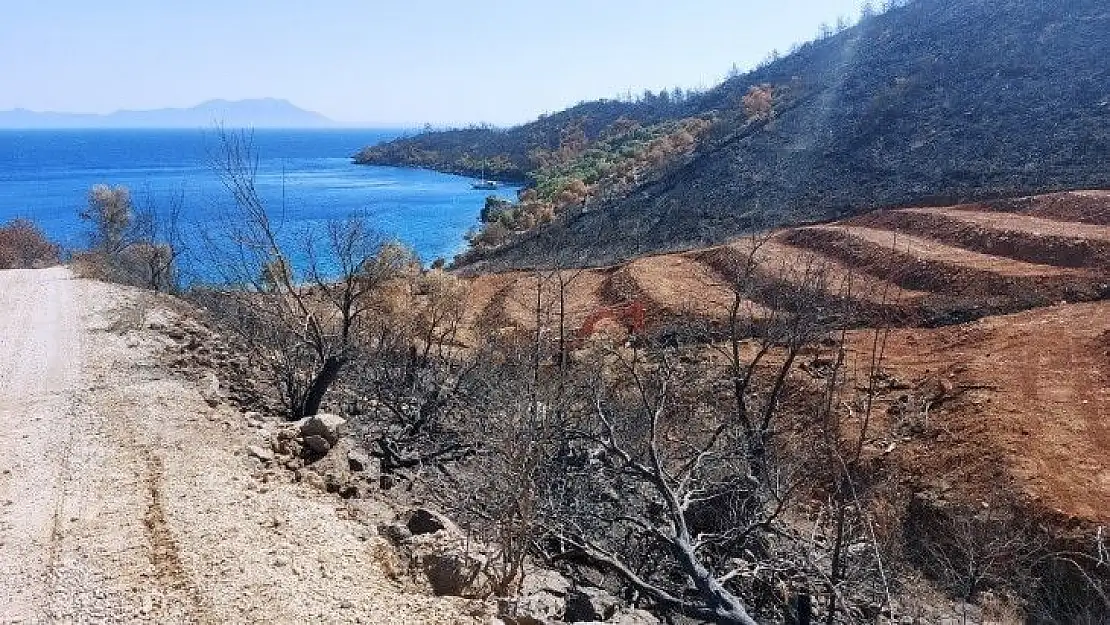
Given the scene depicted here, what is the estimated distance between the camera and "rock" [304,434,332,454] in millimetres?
9742

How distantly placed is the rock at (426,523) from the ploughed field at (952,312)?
11.7 feet

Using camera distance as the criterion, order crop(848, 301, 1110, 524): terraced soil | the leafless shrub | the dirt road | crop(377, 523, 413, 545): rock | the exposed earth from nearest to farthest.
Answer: the dirt road
the exposed earth
crop(377, 523, 413, 545): rock
crop(848, 301, 1110, 524): terraced soil
the leafless shrub

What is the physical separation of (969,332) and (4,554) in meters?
20.0

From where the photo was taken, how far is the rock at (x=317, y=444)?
32.0 ft

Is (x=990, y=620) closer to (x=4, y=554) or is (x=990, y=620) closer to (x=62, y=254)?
(x=4, y=554)

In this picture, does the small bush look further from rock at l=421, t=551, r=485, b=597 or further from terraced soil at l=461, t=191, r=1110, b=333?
rock at l=421, t=551, r=485, b=597

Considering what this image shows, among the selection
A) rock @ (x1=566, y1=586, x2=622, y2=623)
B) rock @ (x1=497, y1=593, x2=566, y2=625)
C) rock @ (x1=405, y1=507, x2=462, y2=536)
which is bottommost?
rock @ (x1=566, y1=586, x2=622, y2=623)

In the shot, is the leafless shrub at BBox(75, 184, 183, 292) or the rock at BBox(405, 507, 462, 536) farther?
the leafless shrub at BBox(75, 184, 183, 292)

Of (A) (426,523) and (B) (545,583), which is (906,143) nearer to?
(B) (545,583)

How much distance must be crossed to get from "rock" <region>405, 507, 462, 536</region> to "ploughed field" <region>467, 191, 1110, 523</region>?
3572 millimetres

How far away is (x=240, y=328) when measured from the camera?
1623 cm

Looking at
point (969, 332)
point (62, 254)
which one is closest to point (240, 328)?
point (969, 332)

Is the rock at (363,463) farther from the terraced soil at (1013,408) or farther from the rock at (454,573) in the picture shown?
the terraced soil at (1013,408)

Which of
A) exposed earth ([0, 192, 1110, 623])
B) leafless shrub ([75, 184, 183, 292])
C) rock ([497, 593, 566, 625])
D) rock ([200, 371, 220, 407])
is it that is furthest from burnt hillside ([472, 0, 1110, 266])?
rock ([497, 593, 566, 625])
